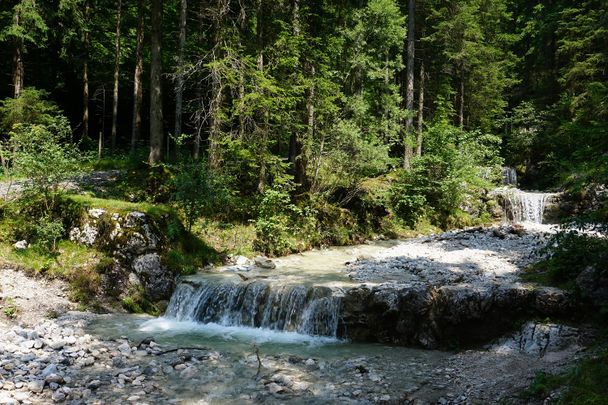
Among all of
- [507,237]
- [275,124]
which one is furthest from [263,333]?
[507,237]

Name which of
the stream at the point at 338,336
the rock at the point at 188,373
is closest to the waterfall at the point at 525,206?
the stream at the point at 338,336

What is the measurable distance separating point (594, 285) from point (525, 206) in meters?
14.2

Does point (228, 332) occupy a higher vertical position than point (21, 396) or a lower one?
lower

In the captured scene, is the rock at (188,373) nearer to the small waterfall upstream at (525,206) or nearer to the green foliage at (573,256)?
the green foliage at (573,256)

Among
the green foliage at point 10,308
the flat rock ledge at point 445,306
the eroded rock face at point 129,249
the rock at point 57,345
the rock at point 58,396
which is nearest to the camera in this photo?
the rock at point 58,396

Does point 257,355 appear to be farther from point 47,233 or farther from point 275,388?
point 47,233

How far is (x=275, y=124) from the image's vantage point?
17.0 m

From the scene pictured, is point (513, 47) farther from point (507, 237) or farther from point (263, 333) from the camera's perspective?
point (263, 333)

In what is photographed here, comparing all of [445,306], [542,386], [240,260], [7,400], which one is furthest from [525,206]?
[7,400]

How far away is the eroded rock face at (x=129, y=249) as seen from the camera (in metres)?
11.3

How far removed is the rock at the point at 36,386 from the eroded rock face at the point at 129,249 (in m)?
4.78

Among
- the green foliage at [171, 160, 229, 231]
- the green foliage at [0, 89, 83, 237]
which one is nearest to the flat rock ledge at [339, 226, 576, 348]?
the green foliage at [171, 160, 229, 231]

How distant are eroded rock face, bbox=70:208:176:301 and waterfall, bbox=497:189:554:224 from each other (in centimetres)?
1719

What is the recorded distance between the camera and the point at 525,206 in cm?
2131
